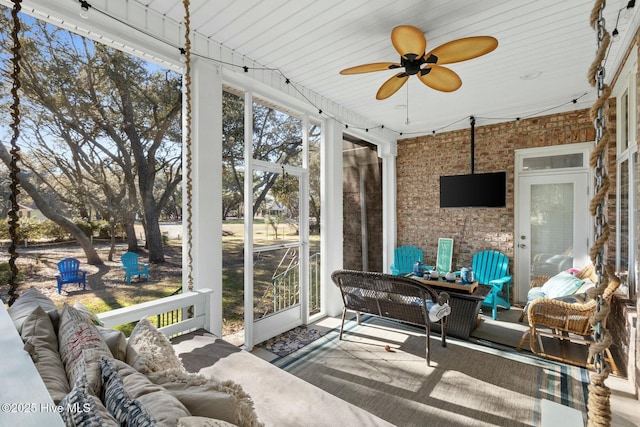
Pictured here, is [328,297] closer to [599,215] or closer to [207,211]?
[207,211]

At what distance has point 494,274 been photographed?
4.82 m

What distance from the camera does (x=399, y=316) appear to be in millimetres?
3283

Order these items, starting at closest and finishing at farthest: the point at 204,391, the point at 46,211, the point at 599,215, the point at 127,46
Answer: the point at 599,215 → the point at 204,391 → the point at 46,211 → the point at 127,46

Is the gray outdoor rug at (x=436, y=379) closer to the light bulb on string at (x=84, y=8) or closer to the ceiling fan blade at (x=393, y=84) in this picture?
the ceiling fan blade at (x=393, y=84)

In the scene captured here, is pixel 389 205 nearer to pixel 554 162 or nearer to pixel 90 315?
pixel 554 162

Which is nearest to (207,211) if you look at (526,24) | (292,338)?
(292,338)

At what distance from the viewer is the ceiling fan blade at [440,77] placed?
2.54m

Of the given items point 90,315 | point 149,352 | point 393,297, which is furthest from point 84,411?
point 393,297

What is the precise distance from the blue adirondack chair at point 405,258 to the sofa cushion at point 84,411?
4.99 metres

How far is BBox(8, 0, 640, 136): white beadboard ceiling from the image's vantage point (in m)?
2.33

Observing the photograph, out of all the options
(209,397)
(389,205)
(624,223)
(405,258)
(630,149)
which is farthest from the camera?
(389,205)

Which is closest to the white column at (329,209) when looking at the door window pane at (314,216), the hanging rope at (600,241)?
the door window pane at (314,216)

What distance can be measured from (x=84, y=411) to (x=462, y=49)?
2.62 m

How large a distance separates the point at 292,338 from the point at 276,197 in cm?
161
